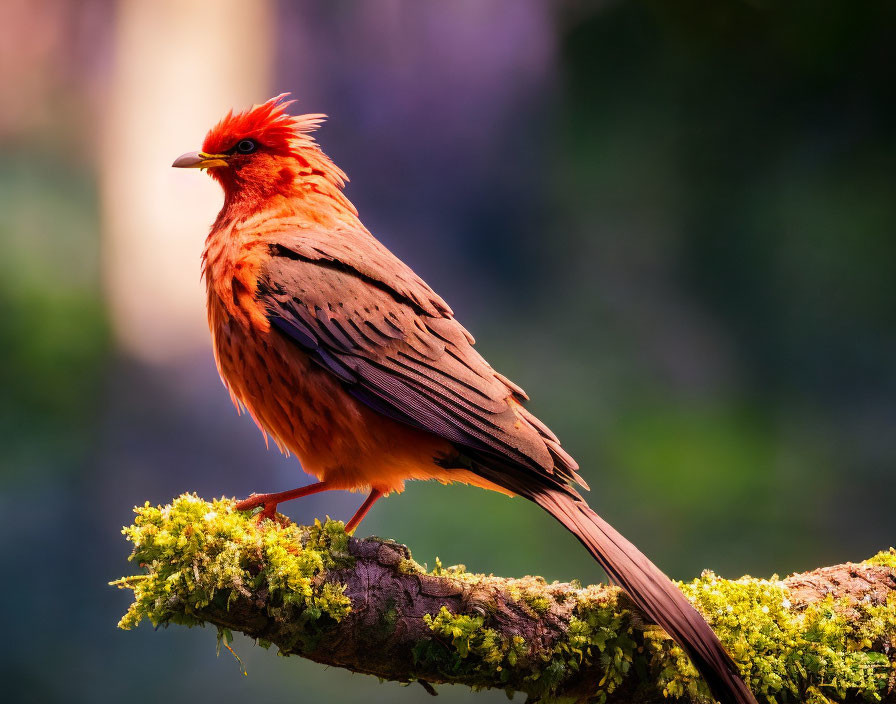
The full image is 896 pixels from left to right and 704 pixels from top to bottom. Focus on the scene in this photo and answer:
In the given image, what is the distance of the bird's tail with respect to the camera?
2.04 m

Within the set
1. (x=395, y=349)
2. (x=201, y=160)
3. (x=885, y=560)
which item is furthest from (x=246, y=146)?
(x=885, y=560)

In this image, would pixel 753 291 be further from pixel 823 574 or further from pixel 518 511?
pixel 823 574

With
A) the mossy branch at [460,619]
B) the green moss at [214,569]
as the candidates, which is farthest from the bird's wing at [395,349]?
the green moss at [214,569]

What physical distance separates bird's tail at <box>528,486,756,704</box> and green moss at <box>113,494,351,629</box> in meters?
0.69

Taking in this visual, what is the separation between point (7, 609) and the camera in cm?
398

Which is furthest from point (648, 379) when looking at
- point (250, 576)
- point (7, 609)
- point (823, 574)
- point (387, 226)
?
point (7, 609)

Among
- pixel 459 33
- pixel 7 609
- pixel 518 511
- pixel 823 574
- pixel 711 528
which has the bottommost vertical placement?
Answer: pixel 7 609

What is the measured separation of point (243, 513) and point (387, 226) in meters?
2.75

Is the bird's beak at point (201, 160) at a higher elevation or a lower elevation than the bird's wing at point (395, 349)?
higher

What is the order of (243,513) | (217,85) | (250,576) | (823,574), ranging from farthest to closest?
(217,85) < (823,574) < (243,513) < (250,576)

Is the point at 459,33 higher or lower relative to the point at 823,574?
higher

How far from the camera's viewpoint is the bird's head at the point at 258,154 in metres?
3.02

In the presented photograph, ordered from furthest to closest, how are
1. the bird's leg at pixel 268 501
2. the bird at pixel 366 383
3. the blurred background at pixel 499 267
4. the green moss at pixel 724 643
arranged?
1. the blurred background at pixel 499 267
2. the bird's leg at pixel 268 501
3. the bird at pixel 366 383
4. the green moss at pixel 724 643

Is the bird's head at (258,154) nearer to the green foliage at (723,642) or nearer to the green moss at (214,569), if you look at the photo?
the green moss at (214,569)
